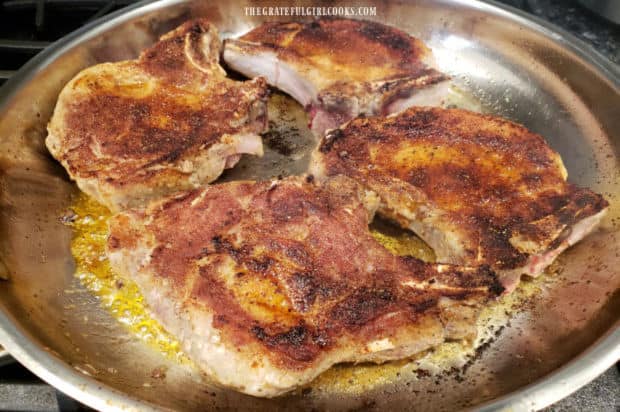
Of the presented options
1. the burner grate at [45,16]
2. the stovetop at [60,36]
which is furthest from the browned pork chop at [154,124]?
the burner grate at [45,16]

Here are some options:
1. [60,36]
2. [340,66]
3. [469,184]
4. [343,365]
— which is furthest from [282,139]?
[60,36]

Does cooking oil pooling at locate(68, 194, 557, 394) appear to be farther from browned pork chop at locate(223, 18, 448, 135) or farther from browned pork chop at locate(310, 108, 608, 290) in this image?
browned pork chop at locate(223, 18, 448, 135)

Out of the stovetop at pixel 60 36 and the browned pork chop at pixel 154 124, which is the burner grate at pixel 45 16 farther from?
the browned pork chop at pixel 154 124

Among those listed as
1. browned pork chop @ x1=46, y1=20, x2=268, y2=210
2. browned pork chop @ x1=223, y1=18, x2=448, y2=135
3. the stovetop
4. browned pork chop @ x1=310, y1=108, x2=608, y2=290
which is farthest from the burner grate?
browned pork chop @ x1=310, y1=108, x2=608, y2=290

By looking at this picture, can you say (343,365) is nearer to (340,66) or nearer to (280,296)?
(280,296)

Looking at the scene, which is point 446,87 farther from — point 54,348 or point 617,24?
point 54,348
